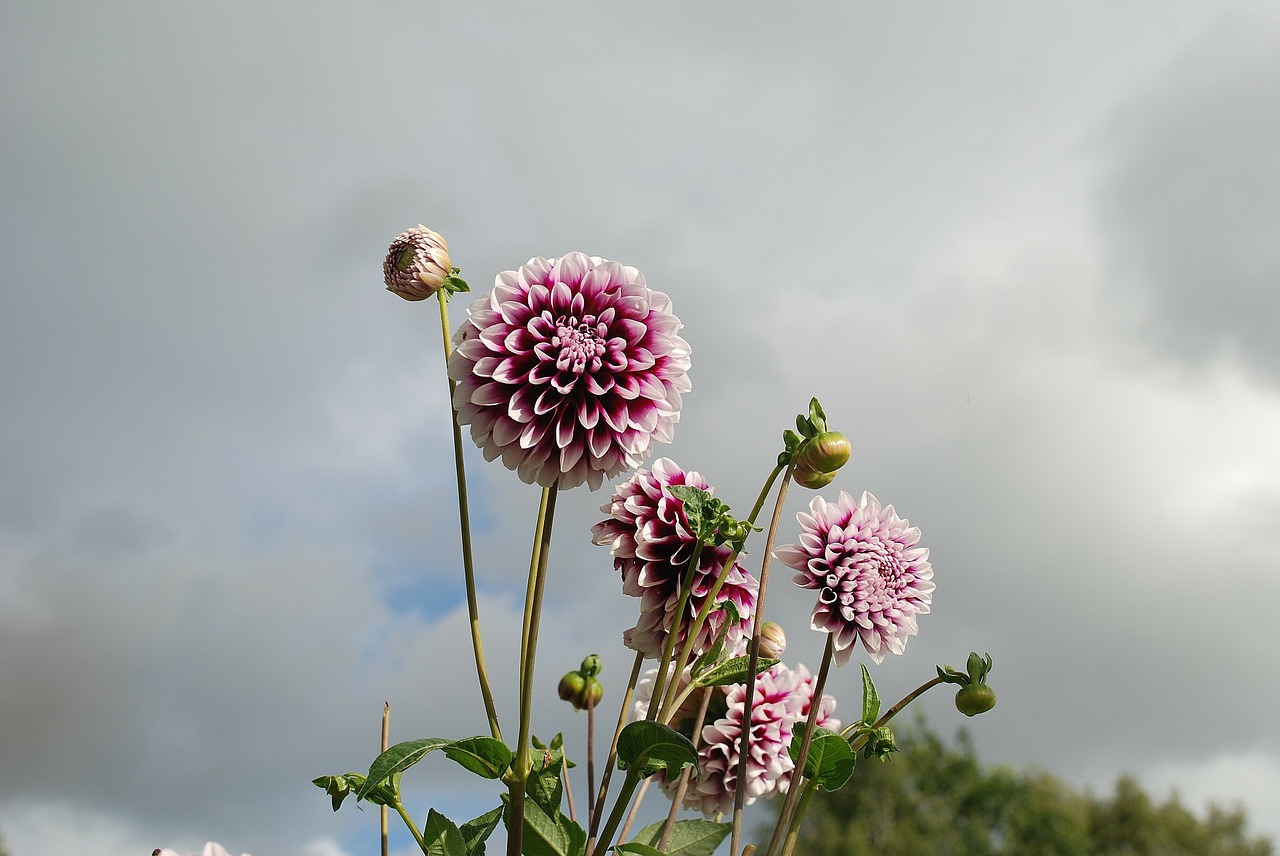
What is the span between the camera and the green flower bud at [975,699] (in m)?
1.58

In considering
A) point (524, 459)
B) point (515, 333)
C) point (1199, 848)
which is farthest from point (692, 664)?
point (1199, 848)

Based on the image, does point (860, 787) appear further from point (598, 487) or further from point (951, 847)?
point (598, 487)

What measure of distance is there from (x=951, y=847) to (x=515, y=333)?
73.0 ft

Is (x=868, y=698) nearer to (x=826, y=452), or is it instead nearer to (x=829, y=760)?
(x=829, y=760)

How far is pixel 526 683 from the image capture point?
1270mm

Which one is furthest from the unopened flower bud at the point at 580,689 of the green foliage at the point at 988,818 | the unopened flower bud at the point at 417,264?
the green foliage at the point at 988,818

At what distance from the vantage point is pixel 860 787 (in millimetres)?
22391

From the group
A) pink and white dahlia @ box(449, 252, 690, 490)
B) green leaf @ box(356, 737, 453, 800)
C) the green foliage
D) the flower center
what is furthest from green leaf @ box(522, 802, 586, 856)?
the green foliage

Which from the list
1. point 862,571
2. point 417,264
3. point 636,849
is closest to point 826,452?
point 862,571

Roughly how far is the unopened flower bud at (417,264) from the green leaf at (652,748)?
771 mm

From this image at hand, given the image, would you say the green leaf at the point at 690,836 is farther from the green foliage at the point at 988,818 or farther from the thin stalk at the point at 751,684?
the green foliage at the point at 988,818

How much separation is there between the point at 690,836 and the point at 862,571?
1.59ft

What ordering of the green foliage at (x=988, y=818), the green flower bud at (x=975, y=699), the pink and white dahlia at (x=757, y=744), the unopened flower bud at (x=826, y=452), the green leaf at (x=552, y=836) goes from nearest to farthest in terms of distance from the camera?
the green leaf at (x=552, y=836) < the unopened flower bud at (x=826, y=452) < the green flower bud at (x=975, y=699) < the pink and white dahlia at (x=757, y=744) < the green foliage at (x=988, y=818)

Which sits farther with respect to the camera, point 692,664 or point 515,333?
point 692,664
